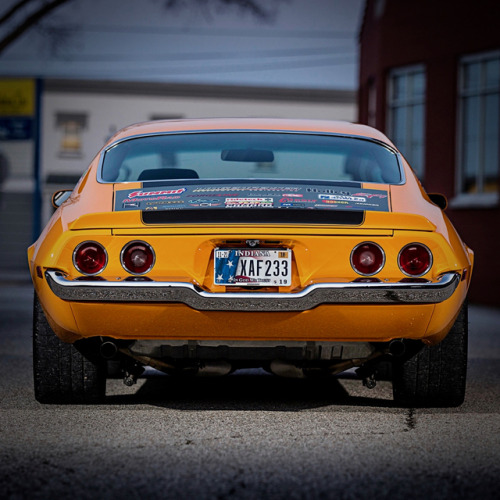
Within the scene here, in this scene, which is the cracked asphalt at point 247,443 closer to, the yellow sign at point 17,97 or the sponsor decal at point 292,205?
the sponsor decal at point 292,205

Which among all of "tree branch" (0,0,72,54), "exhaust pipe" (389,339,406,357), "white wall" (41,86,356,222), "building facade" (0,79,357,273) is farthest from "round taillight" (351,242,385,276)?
"white wall" (41,86,356,222)

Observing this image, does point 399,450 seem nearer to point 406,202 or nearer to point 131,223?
point 406,202

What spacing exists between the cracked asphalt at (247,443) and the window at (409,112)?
11294 millimetres

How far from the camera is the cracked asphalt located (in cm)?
351

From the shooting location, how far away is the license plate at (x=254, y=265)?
4.46 metres

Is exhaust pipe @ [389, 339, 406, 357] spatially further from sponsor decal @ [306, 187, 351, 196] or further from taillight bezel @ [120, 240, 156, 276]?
taillight bezel @ [120, 240, 156, 276]

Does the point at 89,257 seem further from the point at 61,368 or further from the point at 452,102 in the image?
the point at 452,102

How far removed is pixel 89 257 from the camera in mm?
4539

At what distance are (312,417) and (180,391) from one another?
1139 millimetres

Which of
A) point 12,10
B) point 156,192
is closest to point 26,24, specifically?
point 12,10

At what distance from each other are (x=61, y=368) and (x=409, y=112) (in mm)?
13352

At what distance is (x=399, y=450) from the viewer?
163 inches

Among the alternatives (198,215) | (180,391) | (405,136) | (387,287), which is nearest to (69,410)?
(180,391)

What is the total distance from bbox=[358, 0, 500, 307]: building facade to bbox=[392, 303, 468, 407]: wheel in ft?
32.5
